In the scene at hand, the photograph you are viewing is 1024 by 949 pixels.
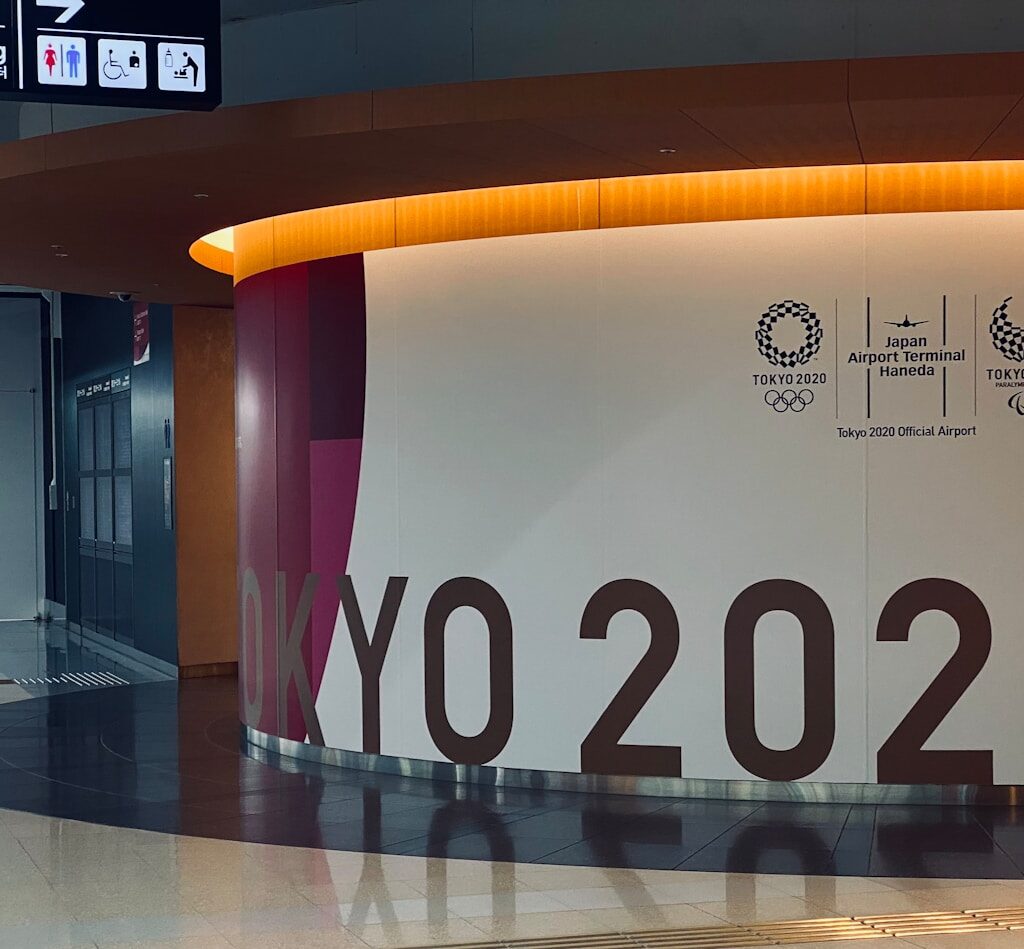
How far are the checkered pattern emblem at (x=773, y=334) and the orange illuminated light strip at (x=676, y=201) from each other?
44 cm

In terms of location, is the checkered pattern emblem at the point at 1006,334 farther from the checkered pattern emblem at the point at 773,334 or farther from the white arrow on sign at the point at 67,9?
the white arrow on sign at the point at 67,9

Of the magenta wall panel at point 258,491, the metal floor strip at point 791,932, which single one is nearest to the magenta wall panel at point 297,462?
the magenta wall panel at point 258,491

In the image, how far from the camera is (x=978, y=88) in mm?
5938

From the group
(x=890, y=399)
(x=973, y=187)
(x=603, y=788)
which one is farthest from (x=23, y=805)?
(x=973, y=187)

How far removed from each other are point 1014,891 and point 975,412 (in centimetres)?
241

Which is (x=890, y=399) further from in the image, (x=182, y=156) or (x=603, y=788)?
(x=182, y=156)

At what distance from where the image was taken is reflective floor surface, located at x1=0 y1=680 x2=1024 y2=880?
251 inches

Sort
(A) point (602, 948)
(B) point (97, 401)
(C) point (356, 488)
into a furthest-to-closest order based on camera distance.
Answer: (B) point (97, 401), (C) point (356, 488), (A) point (602, 948)

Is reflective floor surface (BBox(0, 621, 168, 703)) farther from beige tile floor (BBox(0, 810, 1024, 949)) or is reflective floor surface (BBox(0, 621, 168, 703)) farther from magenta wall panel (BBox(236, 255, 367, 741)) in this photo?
beige tile floor (BBox(0, 810, 1024, 949))

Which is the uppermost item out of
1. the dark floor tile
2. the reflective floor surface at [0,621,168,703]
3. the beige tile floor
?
the beige tile floor

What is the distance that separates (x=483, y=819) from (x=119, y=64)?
12.0ft

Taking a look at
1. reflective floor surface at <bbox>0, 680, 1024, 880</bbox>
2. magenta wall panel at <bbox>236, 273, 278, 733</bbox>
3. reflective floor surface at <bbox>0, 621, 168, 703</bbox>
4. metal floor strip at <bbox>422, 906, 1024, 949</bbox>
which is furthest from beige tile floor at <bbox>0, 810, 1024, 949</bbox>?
reflective floor surface at <bbox>0, 621, 168, 703</bbox>

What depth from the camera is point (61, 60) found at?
5523mm

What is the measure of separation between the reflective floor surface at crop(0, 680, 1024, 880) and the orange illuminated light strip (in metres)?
2.79
